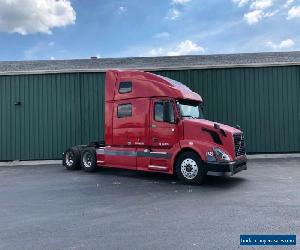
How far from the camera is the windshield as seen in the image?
34.8 feet

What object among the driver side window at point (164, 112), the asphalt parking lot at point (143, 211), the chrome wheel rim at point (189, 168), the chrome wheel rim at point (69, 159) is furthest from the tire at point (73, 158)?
the chrome wheel rim at point (189, 168)

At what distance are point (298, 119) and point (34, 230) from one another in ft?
46.4

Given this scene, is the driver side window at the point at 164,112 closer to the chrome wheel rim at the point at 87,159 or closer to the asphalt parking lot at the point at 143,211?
the asphalt parking lot at the point at 143,211

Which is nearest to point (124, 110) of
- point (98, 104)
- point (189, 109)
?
point (189, 109)

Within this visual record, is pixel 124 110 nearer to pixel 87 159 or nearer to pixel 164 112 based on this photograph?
pixel 164 112

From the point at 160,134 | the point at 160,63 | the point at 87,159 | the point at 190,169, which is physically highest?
the point at 160,63

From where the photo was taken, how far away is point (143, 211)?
708cm

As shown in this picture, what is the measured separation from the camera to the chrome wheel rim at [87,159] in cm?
1278

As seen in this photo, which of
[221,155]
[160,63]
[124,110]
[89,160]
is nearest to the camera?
[221,155]

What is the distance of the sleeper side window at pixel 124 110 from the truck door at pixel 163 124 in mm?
1006

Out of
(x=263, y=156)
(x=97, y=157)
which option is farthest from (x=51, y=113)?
(x=263, y=156)

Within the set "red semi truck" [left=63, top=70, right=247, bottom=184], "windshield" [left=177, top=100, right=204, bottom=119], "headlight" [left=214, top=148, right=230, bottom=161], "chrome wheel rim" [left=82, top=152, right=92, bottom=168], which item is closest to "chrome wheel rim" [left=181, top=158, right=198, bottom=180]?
"red semi truck" [left=63, top=70, right=247, bottom=184]

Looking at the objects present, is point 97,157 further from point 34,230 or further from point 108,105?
point 34,230

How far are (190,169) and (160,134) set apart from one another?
1626mm
